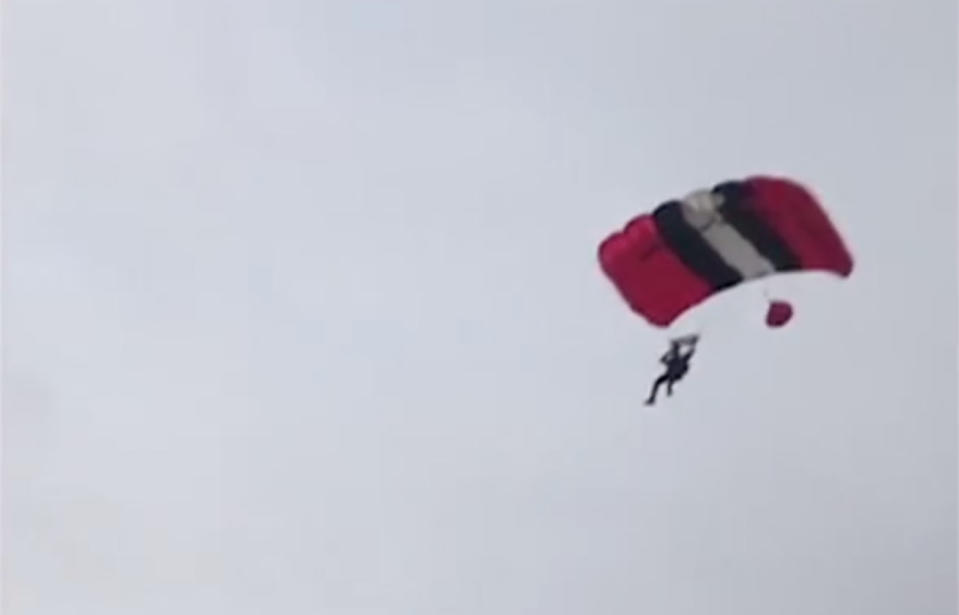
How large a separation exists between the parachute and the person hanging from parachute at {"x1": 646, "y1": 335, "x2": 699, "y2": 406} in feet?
0.08

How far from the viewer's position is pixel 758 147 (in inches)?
49.7

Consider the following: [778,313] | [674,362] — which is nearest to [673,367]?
[674,362]

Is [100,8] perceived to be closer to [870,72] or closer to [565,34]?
[565,34]

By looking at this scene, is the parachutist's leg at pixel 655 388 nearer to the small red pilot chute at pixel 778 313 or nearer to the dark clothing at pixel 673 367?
the dark clothing at pixel 673 367

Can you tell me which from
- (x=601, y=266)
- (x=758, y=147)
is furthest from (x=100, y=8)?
(x=758, y=147)

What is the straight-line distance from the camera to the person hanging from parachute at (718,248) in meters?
1.25

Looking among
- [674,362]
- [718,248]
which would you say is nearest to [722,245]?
[718,248]

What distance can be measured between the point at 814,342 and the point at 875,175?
0.56 feet

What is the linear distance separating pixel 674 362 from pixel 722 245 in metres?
0.12

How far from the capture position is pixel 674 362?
4.11ft

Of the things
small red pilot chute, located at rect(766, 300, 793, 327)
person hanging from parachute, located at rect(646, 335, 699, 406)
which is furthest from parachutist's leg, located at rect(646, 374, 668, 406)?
small red pilot chute, located at rect(766, 300, 793, 327)

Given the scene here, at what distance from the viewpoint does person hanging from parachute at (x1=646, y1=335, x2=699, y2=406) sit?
1.25 meters

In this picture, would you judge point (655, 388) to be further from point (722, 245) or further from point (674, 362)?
point (722, 245)

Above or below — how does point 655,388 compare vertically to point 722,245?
below
